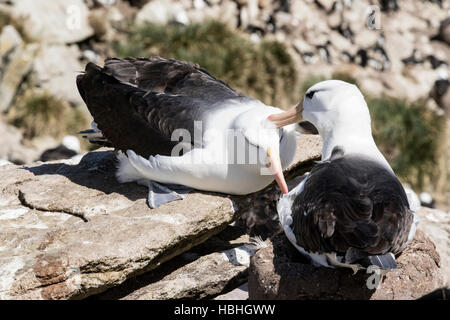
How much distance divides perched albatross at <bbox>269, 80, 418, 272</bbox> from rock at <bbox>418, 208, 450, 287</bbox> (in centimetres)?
117

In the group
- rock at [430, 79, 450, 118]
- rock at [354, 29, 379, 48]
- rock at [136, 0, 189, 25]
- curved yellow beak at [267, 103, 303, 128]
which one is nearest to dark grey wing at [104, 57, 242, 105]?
curved yellow beak at [267, 103, 303, 128]

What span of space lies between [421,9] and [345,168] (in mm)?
16527

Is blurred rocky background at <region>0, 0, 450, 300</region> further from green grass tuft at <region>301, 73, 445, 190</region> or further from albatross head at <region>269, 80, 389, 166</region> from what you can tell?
albatross head at <region>269, 80, 389, 166</region>

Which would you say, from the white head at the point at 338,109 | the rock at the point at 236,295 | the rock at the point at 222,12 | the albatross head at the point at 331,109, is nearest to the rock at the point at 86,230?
the rock at the point at 236,295

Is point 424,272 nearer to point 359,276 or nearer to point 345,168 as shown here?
point 359,276

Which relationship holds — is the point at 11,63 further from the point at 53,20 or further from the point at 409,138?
the point at 409,138

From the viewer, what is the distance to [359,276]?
355 centimetres

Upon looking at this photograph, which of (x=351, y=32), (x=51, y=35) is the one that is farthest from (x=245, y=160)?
(x=351, y=32)

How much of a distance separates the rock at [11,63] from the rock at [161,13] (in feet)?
8.32

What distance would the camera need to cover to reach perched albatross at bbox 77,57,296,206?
14.1ft

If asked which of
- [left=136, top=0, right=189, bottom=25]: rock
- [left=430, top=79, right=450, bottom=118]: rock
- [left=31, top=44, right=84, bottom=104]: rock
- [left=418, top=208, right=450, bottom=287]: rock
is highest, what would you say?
[left=418, top=208, right=450, bottom=287]: rock

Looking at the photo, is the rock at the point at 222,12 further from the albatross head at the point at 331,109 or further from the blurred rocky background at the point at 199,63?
the albatross head at the point at 331,109

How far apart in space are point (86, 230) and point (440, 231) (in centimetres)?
307

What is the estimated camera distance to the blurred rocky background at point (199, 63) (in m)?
11.8
